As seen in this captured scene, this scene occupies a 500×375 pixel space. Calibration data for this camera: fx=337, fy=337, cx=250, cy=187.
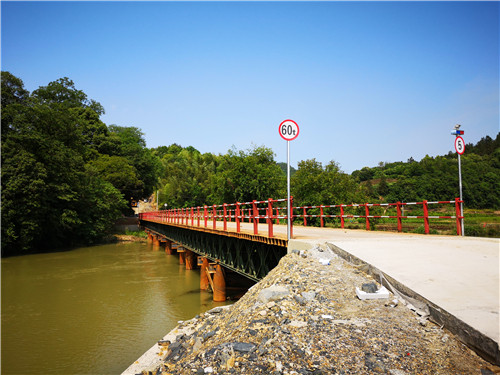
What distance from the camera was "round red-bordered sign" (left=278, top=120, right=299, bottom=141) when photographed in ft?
26.9

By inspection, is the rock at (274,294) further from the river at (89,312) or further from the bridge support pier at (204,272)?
the bridge support pier at (204,272)

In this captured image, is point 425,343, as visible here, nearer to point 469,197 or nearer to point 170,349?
point 170,349

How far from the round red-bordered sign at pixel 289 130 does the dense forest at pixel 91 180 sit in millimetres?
19941

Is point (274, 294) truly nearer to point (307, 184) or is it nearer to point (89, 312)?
point (89, 312)

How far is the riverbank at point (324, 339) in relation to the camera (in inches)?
132

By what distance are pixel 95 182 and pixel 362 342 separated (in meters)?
42.9

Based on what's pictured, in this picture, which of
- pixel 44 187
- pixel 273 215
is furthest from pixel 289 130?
pixel 44 187

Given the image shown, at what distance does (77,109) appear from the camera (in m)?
55.6

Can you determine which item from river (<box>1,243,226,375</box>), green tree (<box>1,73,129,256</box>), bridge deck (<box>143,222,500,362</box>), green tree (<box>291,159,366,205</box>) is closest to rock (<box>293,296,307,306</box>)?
bridge deck (<box>143,222,500,362</box>)

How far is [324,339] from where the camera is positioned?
382cm

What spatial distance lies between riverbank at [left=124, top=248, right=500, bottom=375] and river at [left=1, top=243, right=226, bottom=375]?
189 inches

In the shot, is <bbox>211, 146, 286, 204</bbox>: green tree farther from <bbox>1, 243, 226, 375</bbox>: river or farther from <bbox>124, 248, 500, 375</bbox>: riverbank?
<bbox>124, 248, 500, 375</bbox>: riverbank

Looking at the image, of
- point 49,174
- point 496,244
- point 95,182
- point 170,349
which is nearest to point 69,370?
point 170,349

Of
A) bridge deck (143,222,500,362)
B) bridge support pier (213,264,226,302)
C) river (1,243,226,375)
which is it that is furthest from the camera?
bridge support pier (213,264,226,302)
